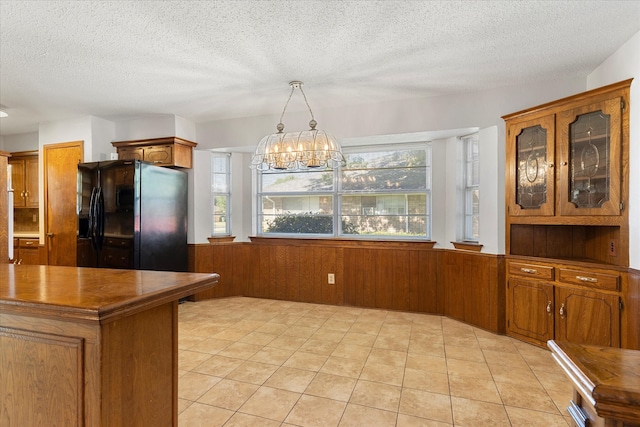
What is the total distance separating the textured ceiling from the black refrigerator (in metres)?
0.84

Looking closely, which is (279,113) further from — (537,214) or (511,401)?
(511,401)

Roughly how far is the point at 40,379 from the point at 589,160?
12.1 ft

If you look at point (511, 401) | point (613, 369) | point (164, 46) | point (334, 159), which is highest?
point (164, 46)

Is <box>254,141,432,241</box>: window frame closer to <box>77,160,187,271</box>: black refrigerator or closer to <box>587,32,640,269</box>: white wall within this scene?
<box>77,160,187,271</box>: black refrigerator

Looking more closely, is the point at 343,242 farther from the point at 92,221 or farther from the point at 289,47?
the point at 92,221

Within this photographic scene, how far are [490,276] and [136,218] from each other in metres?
3.86

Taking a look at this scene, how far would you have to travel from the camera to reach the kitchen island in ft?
3.71

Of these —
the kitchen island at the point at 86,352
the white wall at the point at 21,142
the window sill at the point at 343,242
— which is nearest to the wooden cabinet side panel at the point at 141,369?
the kitchen island at the point at 86,352

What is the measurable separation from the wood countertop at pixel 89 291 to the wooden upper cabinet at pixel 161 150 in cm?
280

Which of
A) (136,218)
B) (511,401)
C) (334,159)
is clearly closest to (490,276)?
(511,401)

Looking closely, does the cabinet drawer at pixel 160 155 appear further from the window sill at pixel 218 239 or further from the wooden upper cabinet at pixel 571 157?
the wooden upper cabinet at pixel 571 157

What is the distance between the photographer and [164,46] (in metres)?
2.55

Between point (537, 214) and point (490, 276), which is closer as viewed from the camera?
point (537, 214)

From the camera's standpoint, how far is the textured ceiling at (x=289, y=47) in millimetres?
2117
